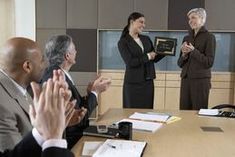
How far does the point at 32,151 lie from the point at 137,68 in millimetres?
2781

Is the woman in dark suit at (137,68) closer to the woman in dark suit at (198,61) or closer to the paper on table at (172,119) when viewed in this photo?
the woman in dark suit at (198,61)

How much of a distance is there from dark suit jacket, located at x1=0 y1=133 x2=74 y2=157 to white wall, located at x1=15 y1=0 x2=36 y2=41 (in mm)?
4517

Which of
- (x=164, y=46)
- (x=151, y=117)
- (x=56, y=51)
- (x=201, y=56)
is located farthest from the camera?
(x=164, y=46)

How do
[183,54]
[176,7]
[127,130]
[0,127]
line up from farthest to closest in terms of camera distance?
[176,7] → [183,54] → [127,130] → [0,127]

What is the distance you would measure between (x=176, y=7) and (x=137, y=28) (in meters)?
1.63

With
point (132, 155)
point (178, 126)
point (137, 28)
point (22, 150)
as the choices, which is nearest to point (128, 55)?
point (137, 28)

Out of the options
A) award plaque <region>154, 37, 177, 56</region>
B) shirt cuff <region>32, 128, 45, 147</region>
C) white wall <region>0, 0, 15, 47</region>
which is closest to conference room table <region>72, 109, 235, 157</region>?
shirt cuff <region>32, 128, 45, 147</region>

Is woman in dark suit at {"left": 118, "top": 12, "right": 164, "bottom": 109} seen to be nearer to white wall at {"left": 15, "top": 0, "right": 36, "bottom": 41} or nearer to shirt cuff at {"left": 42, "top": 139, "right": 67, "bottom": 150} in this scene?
white wall at {"left": 15, "top": 0, "right": 36, "bottom": 41}

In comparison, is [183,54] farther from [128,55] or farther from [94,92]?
[94,92]

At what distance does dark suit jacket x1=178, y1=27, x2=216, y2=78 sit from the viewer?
3734mm

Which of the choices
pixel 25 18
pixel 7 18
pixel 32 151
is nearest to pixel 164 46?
pixel 25 18

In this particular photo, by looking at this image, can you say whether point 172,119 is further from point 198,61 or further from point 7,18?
point 7,18

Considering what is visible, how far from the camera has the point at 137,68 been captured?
12.9 ft

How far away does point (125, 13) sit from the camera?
5.40 meters
